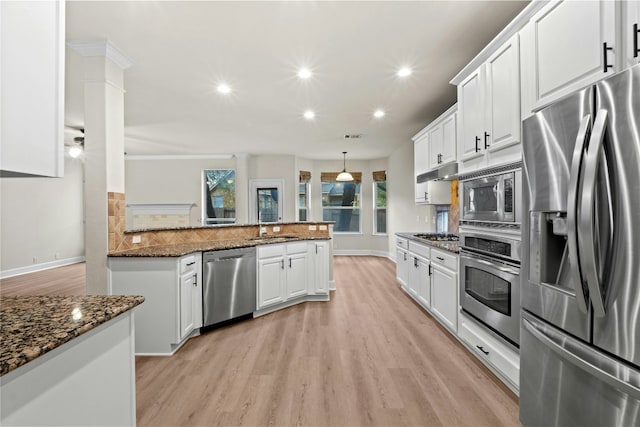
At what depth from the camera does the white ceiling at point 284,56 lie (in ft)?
7.10

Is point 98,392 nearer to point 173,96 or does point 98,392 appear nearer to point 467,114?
point 467,114

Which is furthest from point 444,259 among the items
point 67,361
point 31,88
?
point 31,88

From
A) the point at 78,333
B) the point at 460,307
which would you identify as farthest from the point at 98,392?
the point at 460,307

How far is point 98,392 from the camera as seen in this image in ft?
3.28

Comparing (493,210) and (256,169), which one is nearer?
(493,210)

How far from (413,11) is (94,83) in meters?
2.77

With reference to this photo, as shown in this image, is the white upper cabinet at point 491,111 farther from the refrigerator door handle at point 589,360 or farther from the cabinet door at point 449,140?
the refrigerator door handle at point 589,360

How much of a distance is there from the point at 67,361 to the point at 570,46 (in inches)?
99.9

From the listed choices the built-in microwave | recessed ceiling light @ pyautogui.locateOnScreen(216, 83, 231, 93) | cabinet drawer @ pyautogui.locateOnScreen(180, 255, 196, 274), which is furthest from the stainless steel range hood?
cabinet drawer @ pyautogui.locateOnScreen(180, 255, 196, 274)

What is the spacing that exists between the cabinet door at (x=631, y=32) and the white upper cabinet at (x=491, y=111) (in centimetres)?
68

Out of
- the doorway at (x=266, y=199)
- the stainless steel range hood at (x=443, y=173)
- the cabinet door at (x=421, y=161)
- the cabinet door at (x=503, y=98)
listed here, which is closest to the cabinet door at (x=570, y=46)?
the cabinet door at (x=503, y=98)

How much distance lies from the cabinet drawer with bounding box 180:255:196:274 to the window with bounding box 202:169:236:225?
5049mm

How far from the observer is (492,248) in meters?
2.20

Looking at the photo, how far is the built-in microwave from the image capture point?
78.0 inches
